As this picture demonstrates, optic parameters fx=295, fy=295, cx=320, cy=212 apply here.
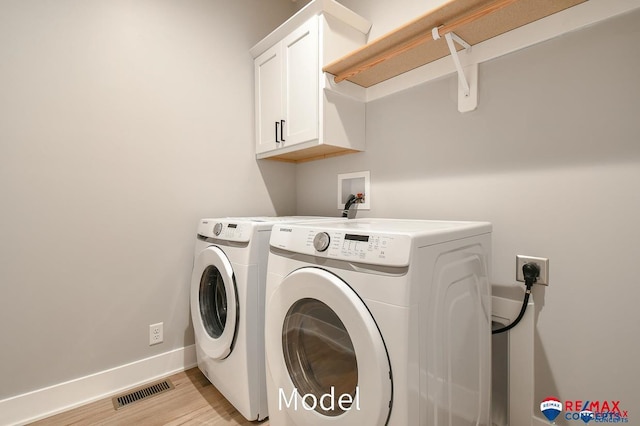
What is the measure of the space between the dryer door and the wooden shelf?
3.55 feet

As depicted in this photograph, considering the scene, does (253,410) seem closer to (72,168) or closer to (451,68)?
(72,168)

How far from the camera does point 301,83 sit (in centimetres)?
176

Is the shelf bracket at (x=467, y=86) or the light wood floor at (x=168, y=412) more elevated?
the shelf bracket at (x=467, y=86)

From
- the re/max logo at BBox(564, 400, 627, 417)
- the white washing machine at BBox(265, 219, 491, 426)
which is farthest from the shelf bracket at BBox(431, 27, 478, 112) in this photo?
the re/max logo at BBox(564, 400, 627, 417)

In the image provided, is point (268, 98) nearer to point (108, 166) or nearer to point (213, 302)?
point (108, 166)

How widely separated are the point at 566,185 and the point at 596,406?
0.83m

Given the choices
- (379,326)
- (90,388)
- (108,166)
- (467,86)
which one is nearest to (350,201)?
(467,86)

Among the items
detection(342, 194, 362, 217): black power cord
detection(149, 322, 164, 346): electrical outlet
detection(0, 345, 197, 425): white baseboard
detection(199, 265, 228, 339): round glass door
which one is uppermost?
detection(342, 194, 362, 217): black power cord

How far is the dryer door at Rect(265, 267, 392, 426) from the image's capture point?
793 millimetres

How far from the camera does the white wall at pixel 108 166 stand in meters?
1.40

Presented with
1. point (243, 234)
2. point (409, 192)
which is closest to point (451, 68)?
point (409, 192)

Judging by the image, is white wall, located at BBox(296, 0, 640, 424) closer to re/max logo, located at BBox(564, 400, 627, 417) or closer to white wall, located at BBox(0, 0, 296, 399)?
re/max logo, located at BBox(564, 400, 627, 417)

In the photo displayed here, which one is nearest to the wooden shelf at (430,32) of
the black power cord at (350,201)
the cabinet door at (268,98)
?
the cabinet door at (268,98)

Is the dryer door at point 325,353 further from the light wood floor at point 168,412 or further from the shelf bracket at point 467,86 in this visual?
the shelf bracket at point 467,86
